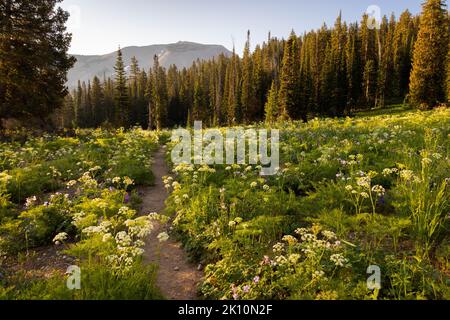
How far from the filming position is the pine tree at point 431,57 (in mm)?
38406

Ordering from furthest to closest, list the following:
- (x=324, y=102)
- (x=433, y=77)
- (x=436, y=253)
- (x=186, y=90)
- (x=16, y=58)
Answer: (x=186, y=90) → (x=324, y=102) → (x=433, y=77) → (x=16, y=58) → (x=436, y=253)

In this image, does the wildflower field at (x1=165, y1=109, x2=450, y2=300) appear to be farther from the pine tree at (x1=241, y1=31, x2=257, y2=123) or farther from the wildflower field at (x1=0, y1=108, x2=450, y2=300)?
the pine tree at (x1=241, y1=31, x2=257, y2=123)

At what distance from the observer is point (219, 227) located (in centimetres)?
620

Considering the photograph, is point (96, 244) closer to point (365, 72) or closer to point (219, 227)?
point (219, 227)

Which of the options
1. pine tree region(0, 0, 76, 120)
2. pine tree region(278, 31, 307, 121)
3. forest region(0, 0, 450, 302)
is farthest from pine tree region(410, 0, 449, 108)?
pine tree region(0, 0, 76, 120)

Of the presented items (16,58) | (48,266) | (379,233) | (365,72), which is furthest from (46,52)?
(365,72)

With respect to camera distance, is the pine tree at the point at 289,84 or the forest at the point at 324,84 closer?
the pine tree at the point at 289,84

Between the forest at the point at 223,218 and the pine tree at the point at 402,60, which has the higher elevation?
the pine tree at the point at 402,60

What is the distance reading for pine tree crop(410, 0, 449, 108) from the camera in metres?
38.4

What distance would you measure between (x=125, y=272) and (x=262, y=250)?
2.35 m

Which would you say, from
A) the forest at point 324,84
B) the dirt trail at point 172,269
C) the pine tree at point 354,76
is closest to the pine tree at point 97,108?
the forest at point 324,84

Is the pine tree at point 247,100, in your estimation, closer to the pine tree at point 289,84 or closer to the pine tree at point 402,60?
the pine tree at point 289,84

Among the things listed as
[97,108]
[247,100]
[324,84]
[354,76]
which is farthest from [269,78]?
[97,108]

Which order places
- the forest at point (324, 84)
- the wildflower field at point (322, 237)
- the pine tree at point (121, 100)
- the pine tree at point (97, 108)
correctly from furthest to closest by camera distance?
the pine tree at point (97, 108)
the pine tree at point (121, 100)
the forest at point (324, 84)
the wildflower field at point (322, 237)
